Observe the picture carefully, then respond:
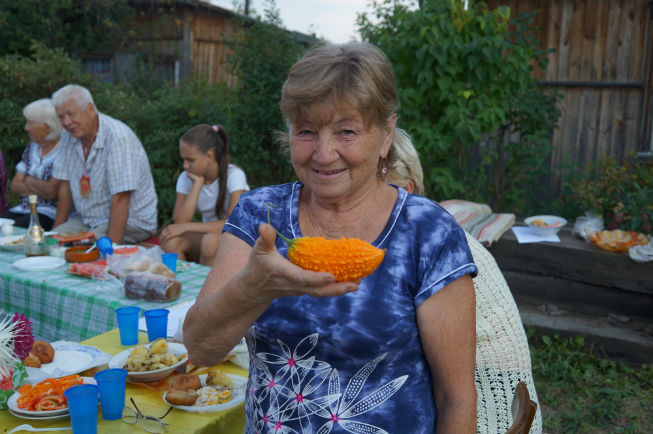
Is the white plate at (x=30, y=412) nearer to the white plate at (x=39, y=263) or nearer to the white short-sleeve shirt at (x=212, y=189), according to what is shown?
the white plate at (x=39, y=263)

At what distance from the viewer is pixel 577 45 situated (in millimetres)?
7305

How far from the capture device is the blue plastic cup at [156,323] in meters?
2.43

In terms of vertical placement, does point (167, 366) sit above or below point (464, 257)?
below

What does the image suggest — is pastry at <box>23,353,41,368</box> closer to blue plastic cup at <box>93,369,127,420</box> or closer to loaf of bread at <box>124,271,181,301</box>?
blue plastic cup at <box>93,369,127,420</box>

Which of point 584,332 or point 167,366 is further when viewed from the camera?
point 584,332

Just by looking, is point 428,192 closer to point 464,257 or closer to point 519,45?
point 519,45

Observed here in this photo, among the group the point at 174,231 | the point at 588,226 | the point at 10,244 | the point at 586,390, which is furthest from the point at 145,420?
the point at 588,226

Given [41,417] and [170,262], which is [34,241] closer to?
[170,262]

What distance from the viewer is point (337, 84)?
5.24 feet

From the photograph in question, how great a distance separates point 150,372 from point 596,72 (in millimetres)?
7143

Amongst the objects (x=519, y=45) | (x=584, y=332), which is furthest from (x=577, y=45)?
(x=584, y=332)

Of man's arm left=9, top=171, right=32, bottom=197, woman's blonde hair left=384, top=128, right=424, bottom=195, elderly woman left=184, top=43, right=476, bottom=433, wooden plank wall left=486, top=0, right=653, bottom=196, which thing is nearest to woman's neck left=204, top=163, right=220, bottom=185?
man's arm left=9, top=171, right=32, bottom=197

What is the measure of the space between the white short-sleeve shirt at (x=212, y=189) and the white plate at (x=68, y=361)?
314 cm

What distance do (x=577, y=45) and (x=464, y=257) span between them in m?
6.81
